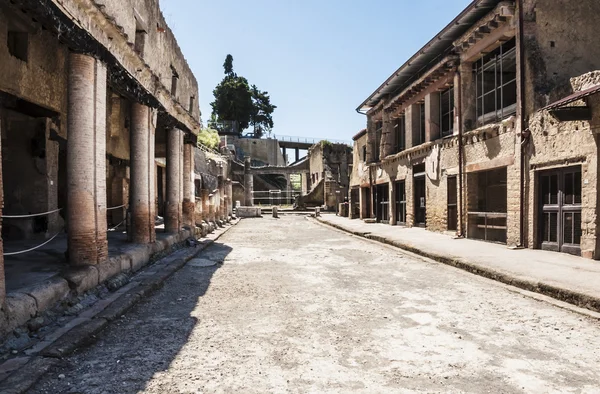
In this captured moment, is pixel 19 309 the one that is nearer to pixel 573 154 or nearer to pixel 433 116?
pixel 573 154

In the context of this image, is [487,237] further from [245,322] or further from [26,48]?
[26,48]

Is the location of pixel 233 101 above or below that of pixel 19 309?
above

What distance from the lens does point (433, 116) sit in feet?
48.6

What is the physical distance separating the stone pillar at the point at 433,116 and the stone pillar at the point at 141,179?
10.5 meters

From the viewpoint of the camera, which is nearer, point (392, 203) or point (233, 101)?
point (392, 203)

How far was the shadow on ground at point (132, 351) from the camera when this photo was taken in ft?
9.67

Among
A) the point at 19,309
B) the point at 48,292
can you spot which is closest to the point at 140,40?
the point at 48,292

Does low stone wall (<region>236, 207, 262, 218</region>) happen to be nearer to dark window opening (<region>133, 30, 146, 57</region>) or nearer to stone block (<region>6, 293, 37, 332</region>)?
dark window opening (<region>133, 30, 146, 57</region>)

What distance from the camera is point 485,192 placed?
1251cm

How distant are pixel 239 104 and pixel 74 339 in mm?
60062

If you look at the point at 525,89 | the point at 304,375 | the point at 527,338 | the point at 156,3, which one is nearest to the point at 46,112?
the point at 156,3

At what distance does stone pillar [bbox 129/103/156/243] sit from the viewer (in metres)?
8.24

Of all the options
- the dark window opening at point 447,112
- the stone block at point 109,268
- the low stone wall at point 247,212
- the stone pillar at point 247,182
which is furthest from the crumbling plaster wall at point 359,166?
the stone block at point 109,268

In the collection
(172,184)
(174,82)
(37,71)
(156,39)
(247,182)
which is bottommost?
(172,184)
